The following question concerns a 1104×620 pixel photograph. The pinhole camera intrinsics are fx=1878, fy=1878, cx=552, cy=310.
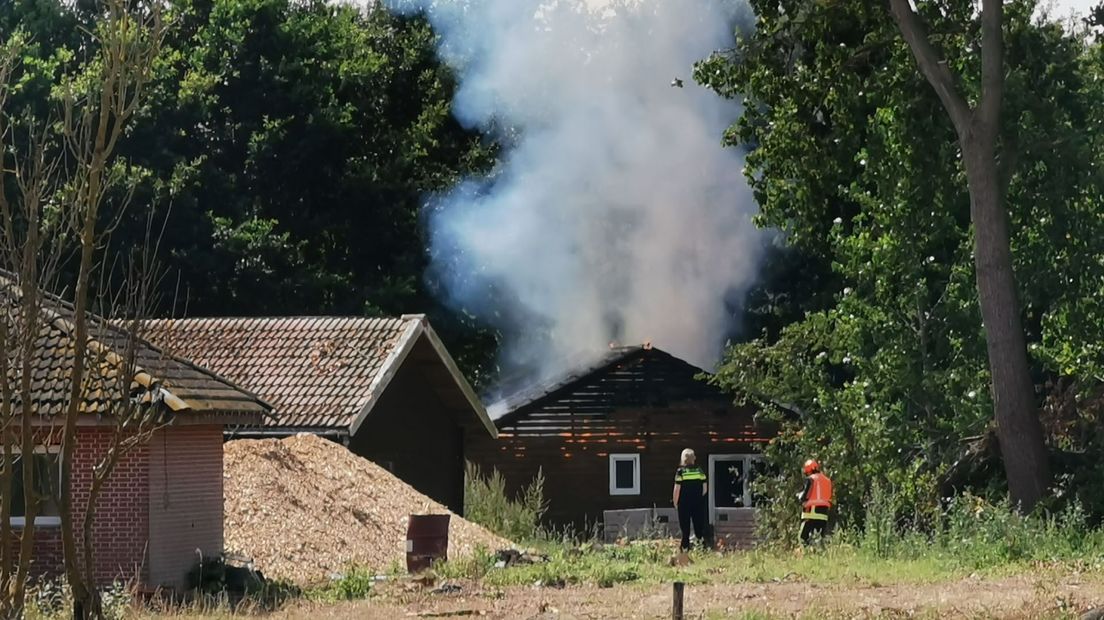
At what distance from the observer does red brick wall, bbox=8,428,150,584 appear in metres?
23.8

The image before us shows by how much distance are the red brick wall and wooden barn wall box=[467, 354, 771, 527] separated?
18497mm

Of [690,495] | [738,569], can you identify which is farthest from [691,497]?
[738,569]

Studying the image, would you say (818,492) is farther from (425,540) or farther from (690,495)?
(425,540)

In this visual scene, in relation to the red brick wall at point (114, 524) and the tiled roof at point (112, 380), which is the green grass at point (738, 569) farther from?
the red brick wall at point (114, 524)

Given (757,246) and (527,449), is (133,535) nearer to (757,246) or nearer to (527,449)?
(527,449)

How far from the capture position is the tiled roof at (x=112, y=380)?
918 inches

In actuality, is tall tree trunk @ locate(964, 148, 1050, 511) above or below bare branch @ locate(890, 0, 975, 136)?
below

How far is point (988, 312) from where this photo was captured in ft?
86.9

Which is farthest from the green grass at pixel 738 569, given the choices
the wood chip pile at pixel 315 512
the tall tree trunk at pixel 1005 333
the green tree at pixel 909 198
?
the green tree at pixel 909 198

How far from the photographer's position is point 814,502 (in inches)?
1100

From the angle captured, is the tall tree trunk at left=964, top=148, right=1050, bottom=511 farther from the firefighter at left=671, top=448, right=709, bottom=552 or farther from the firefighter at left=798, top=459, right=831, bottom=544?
the firefighter at left=671, top=448, right=709, bottom=552

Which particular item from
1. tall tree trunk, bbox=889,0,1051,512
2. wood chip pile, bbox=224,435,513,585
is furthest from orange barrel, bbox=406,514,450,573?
tall tree trunk, bbox=889,0,1051,512

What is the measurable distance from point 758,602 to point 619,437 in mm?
23960

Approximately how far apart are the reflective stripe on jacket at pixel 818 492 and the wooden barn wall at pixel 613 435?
14.4 metres
